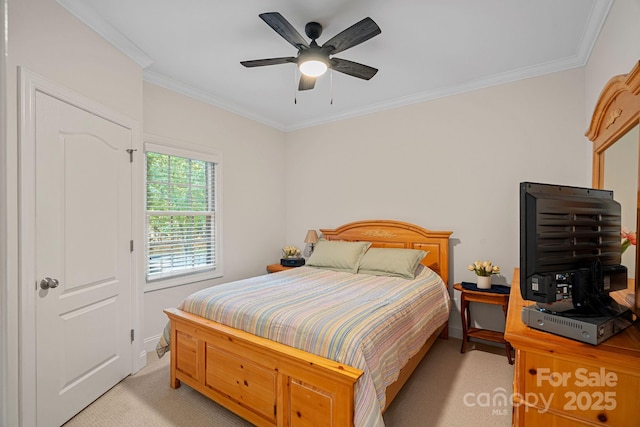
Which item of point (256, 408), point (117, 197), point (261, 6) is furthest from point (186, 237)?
point (261, 6)

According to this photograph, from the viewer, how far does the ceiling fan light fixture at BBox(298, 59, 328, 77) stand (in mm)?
2266

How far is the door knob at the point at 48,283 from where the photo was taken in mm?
1937

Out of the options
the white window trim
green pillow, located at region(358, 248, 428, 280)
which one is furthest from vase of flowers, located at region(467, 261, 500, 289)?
the white window trim

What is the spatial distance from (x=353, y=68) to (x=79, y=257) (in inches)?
97.5

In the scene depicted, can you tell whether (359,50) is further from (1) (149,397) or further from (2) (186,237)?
(1) (149,397)

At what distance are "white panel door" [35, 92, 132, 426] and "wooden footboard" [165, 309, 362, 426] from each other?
538mm

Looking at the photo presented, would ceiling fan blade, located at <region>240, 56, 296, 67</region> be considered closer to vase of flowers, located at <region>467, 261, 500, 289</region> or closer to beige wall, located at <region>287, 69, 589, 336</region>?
A: beige wall, located at <region>287, 69, 589, 336</region>

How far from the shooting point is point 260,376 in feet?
6.31

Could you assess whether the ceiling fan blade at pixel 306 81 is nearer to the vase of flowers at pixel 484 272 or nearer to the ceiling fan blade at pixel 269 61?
the ceiling fan blade at pixel 269 61

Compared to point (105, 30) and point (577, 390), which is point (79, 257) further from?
point (577, 390)

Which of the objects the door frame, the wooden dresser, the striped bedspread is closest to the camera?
the wooden dresser

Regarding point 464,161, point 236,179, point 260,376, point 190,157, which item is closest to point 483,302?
point 464,161

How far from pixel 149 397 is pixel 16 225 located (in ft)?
4.95

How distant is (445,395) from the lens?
2361mm
